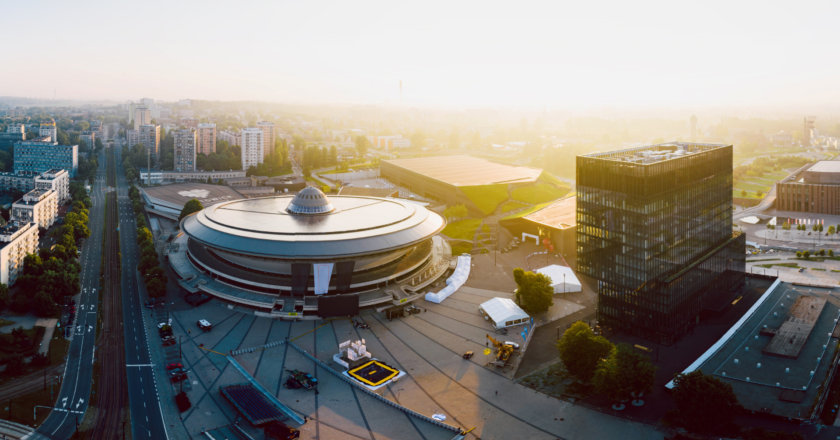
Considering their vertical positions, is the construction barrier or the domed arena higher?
the domed arena

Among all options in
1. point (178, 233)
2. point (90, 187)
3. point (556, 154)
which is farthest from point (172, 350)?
point (556, 154)

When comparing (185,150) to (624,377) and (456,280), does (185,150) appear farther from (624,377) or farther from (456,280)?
(624,377)

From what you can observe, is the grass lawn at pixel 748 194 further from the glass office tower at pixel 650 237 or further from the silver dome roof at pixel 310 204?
the silver dome roof at pixel 310 204

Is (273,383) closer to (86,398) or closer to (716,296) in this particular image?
(86,398)

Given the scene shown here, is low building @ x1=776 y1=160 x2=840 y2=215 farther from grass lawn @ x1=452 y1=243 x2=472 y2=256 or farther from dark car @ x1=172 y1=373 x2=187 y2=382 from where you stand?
dark car @ x1=172 y1=373 x2=187 y2=382

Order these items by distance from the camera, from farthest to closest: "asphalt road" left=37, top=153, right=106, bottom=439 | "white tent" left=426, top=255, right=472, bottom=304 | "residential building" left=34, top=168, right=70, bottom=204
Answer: "residential building" left=34, top=168, right=70, bottom=204, "white tent" left=426, top=255, right=472, bottom=304, "asphalt road" left=37, top=153, right=106, bottom=439

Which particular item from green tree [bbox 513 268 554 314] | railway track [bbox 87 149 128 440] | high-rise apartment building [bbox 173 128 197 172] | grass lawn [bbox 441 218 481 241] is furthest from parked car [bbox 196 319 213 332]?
high-rise apartment building [bbox 173 128 197 172]
